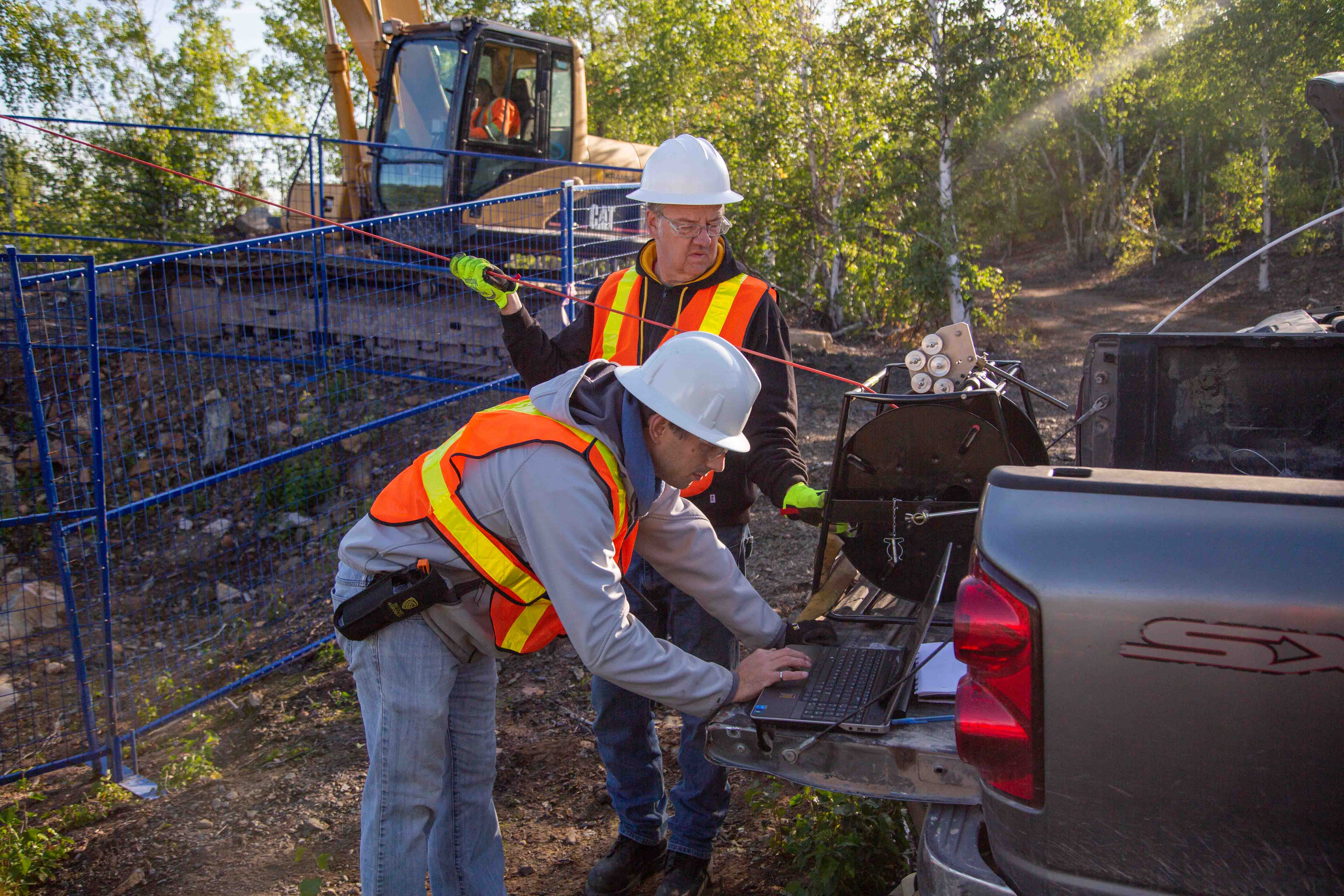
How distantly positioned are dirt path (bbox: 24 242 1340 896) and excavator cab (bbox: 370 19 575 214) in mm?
6134

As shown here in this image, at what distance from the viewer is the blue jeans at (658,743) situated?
3.01m

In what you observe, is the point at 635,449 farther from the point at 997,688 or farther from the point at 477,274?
the point at 477,274

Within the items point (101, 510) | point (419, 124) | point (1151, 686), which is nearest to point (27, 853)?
point (101, 510)

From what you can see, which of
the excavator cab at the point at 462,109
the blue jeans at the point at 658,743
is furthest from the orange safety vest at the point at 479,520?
the excavator cab at the point at 462,109

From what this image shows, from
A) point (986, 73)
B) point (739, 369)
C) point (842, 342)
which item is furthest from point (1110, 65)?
point (739, 369)

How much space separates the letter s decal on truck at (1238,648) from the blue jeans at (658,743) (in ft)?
4.99

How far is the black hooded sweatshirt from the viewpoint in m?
3.10

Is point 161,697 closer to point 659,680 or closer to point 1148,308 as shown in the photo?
point 659,680

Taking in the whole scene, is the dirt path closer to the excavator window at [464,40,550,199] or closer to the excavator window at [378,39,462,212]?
the excavator window at [464,40,550,199]

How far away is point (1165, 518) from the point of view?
1.64m

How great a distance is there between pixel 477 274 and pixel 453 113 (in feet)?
22.6

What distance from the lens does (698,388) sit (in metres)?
2.16

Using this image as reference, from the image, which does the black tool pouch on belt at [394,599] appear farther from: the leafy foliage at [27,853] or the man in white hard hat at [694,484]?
the leafy foliage at [27,853]

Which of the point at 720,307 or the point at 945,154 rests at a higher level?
the point at 945,154
